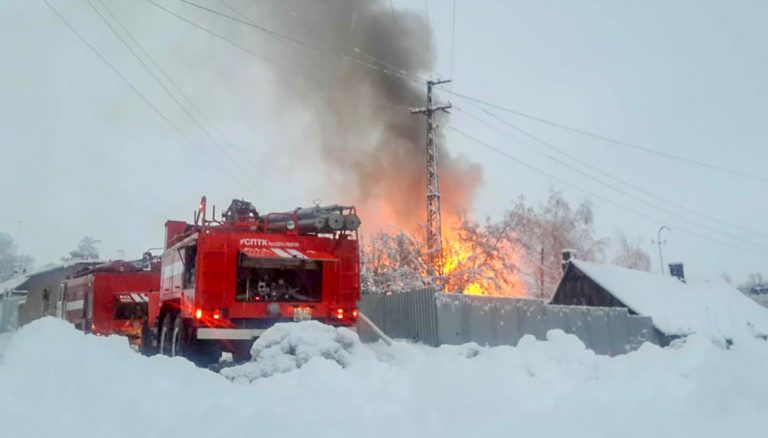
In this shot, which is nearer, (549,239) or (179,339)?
(179,339)

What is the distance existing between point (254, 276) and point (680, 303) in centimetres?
2450

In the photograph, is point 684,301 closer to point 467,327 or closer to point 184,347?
point 467,327

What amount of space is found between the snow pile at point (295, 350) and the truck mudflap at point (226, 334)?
2448mm

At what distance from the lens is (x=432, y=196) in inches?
1142

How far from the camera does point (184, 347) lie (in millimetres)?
11148

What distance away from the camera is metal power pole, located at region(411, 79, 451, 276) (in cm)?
2912

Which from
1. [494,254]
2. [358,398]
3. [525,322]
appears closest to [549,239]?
[494,254]

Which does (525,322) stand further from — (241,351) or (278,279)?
(241,351)

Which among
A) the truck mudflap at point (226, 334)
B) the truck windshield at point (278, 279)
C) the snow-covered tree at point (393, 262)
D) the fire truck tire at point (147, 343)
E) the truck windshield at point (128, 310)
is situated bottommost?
the fire truck tire at point (147, 343)

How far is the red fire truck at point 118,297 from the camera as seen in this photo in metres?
17.9

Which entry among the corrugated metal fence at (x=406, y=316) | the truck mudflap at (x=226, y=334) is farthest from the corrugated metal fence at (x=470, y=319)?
the truck mudflap at (x=226, y=334)

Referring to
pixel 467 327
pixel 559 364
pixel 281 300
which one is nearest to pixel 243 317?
pixel 281 300

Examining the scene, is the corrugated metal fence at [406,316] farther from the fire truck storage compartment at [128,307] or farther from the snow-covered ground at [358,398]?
the snow-covered ground at [358,398]

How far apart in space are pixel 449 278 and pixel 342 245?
75.8ft
